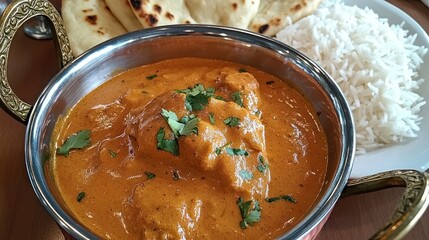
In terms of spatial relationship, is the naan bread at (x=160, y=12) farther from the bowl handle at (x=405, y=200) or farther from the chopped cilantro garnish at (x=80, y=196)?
the bowl handle at (x=405, y=200)

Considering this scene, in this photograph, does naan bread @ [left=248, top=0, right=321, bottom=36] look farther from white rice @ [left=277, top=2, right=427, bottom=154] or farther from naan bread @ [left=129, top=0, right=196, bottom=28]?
naan bread @ [left=129, top=0, right=196, bottom=28]

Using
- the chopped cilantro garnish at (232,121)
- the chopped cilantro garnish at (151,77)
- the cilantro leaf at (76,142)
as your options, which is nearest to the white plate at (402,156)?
the chopped cilantro garnish at (232,121)

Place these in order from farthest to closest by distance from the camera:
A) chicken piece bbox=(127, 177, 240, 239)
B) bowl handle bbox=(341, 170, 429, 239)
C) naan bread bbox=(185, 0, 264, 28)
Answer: naan bread bbox=(185, 0, 264, 28)
chicken piece bbox=(127, 177, 240, 239)
bowl handle bbox=(341, 170, 429, 239)

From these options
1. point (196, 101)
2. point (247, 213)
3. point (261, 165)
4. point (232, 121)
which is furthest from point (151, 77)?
point (247, 213)

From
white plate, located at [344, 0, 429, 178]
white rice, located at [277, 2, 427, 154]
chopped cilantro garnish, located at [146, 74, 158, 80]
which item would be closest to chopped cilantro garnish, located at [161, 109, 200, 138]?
chopped cilantro garnish, located at [146, 74, 158, 80]

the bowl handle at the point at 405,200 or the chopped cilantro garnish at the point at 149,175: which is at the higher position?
the bowl handle at the point at 405,200

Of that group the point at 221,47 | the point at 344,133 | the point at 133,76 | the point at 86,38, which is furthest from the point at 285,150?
the point at 86,38

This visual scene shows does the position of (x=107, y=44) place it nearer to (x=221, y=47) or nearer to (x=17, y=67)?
(x=221, y=47)
